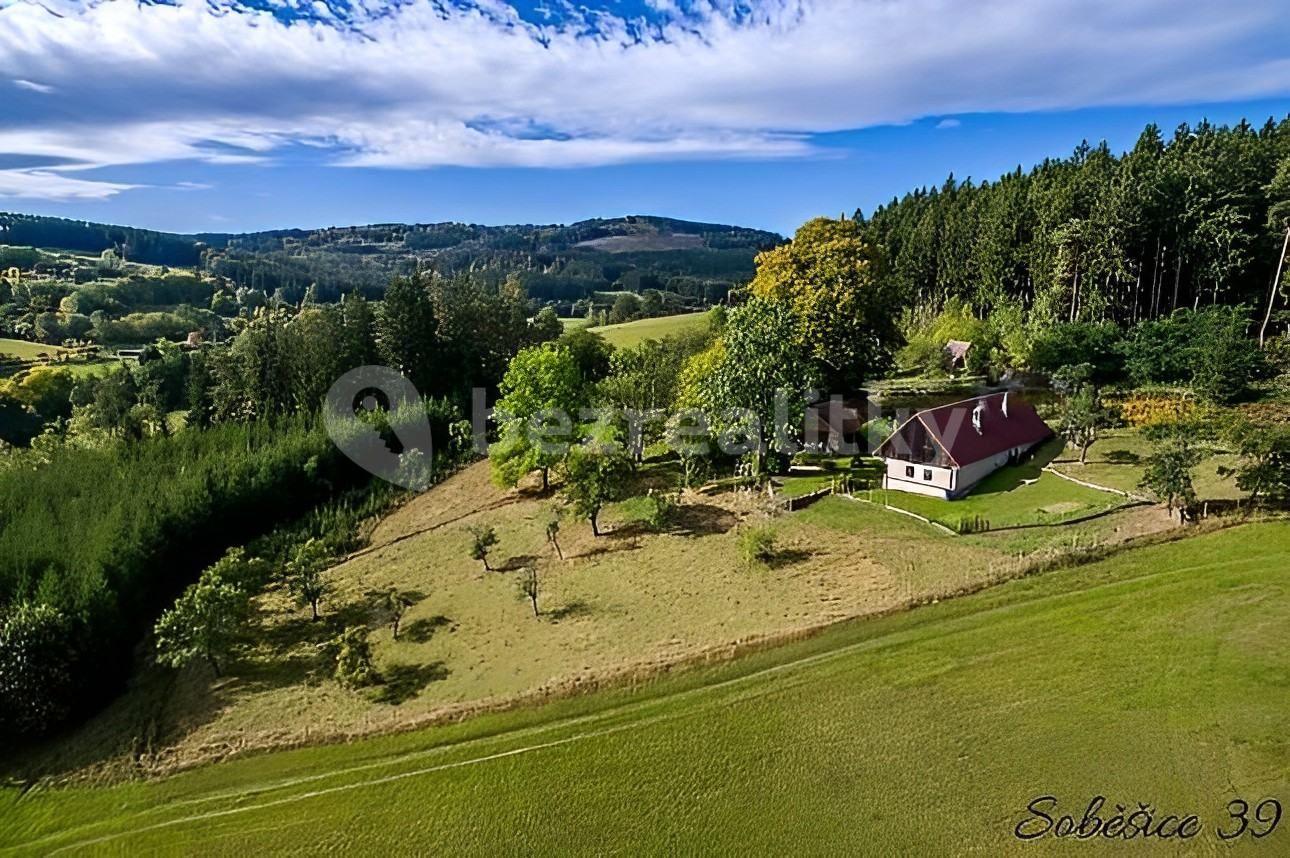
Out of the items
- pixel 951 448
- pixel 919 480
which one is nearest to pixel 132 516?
pixel 919 480

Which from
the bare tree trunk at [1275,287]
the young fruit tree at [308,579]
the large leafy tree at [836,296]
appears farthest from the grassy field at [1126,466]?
the young fruit tree at [308,579]

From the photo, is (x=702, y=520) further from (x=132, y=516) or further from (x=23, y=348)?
(x=23, y=348)

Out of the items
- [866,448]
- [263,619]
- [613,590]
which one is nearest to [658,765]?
[613,590]

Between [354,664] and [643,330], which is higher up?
[643,330]

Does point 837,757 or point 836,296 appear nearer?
point 837,757

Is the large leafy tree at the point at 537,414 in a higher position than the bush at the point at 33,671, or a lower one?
higher

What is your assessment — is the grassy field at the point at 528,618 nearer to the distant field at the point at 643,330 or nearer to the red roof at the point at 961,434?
the red roof at the point at 961,434
